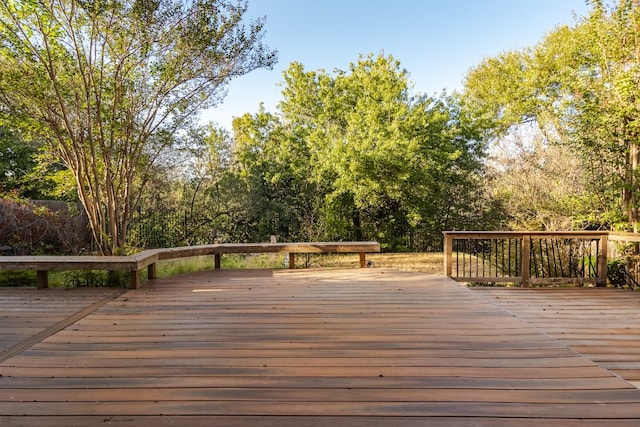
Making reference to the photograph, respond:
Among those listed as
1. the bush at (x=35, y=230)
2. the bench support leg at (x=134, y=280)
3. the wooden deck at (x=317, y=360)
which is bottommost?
the wooden deck at (x=317, y=360)

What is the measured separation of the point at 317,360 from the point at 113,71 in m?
4.81

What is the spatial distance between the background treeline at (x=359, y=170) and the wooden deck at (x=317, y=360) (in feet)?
15.8

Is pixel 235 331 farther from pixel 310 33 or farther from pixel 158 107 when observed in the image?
pixel 310 33

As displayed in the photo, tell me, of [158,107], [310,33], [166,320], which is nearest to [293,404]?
[166,320]

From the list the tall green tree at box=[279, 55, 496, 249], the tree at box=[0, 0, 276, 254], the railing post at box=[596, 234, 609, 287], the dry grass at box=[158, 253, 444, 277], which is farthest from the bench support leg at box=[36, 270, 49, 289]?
the railing post at box=[596, 234, 609, 287]

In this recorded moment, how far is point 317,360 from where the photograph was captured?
2.27 metres

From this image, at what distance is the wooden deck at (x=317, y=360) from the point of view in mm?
1677

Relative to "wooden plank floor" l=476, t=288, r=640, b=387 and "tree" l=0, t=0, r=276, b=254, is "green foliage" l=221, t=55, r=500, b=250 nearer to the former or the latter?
"tree" l=0, t=0, r=276, b=254

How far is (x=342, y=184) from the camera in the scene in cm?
987

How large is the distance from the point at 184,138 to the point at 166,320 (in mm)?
5675

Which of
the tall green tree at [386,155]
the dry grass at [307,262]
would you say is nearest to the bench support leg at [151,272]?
the dry grass at [307,262]

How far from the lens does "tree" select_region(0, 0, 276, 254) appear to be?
14.3ft

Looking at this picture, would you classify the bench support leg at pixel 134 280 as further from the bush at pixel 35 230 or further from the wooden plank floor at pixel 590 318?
the wooden plank floor at pixel 590 318

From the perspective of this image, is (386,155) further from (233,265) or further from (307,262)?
(233,265)
